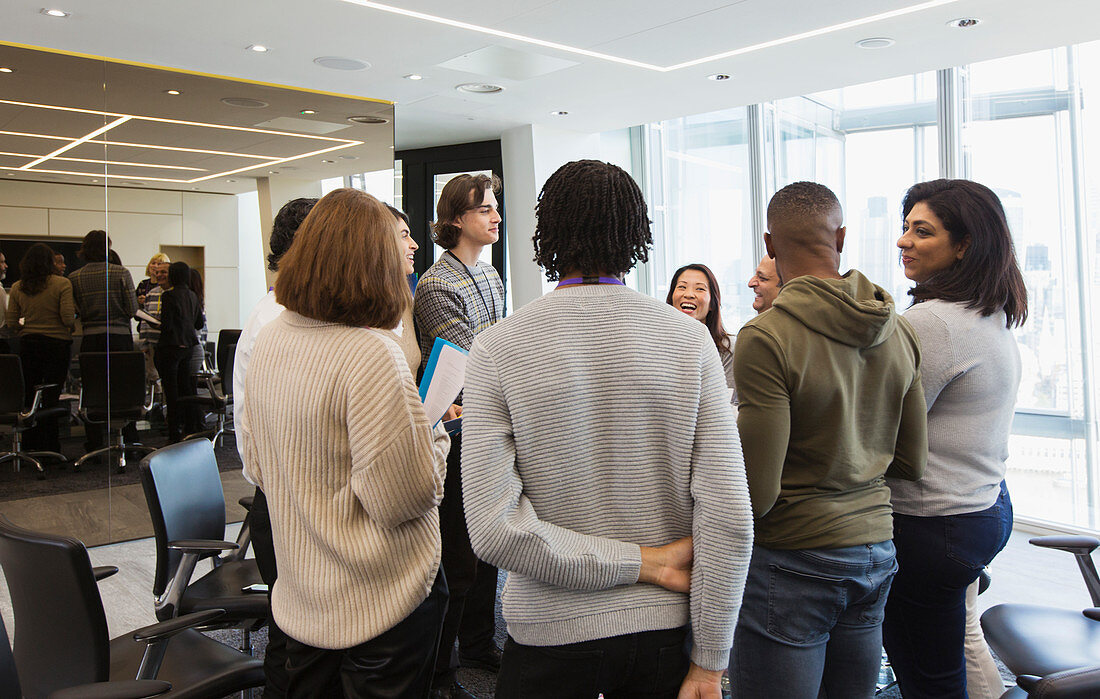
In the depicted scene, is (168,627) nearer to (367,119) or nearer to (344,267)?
(344,267)

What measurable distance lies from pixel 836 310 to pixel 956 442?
0.62m

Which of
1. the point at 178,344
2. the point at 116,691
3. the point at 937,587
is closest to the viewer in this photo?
the point at 116,691

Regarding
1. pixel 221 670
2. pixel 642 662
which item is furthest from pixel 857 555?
pixel 221 670

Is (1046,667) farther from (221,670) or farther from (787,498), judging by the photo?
(221,670)

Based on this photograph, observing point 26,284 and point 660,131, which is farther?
point 660,131

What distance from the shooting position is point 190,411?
16.8ft

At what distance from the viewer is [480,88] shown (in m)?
5.88

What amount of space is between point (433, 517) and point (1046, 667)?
148cm

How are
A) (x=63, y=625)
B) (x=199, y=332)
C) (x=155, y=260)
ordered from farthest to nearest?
(x=199, y=332)
(x=155, y=260)
(x=63, y=625)

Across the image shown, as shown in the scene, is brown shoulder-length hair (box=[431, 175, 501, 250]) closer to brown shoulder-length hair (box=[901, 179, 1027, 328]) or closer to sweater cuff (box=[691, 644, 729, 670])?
brown shoulder-length hair (box=[901, 179, 1027, 328])

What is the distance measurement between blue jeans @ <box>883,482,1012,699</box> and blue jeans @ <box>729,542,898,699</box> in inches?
10.9

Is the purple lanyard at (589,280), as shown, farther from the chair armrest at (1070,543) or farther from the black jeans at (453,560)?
the chair armrest at (1070,543)

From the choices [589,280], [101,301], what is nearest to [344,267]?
[589,280]

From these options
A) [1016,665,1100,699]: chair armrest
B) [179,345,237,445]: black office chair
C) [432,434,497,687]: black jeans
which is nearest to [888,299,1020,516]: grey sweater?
[1016,665,1100,699]: chair armrest
